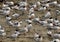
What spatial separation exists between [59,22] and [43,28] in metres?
0.57

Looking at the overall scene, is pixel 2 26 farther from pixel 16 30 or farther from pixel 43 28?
pixel 43 28

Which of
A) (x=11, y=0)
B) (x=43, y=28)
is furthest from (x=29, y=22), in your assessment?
(x=11, y=0)

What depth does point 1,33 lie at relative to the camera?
629 centimetres

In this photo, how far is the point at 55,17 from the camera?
285 inches

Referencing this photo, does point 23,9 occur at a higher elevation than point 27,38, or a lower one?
higher

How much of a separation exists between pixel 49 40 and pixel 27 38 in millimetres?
570

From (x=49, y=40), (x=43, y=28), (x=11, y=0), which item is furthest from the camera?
(x=11, y=0)

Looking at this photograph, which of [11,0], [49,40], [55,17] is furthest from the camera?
[11,0]

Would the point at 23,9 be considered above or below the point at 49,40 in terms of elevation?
above

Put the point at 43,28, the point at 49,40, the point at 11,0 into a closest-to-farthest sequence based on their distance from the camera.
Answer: the point at 49,40
the point at 43,28
the point at 11,0

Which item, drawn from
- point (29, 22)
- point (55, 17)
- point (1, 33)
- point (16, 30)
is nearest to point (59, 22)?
point (55, 17)

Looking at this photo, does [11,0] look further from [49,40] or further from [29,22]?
[49,40]

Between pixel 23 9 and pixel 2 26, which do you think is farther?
pixel 23 9

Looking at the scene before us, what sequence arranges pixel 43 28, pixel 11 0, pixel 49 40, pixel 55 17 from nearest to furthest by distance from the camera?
pixel 49 40, pixel 43 28, pixel 55 17, pixel 11 0
